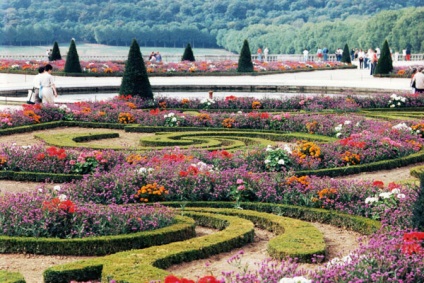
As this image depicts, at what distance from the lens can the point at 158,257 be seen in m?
7.72

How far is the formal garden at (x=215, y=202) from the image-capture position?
7219mm

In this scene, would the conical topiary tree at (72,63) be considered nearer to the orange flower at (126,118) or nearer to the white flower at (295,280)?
the orange flower at (126,118)

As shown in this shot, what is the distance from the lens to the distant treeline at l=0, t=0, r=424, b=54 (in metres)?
80.8

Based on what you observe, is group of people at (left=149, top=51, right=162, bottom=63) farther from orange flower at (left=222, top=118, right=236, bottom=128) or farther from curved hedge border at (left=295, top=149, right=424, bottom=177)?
curved hedge border at (left=295, top=149, right=424, bottom=177)

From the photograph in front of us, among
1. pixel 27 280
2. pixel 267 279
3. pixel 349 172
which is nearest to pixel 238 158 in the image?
pixel 349 172

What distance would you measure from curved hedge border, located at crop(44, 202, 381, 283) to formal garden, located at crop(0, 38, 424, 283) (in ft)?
0.04

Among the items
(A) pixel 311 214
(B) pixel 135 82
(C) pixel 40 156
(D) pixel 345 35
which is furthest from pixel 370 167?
(D) pixel 345 35

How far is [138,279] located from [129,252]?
975 mm

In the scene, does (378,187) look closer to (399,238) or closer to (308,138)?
Answer: (399,238)

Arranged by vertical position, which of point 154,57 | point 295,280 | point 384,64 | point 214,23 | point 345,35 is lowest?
point 345,35

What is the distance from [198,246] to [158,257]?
1.69ft

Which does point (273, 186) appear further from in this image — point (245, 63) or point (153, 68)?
point (245, 63)

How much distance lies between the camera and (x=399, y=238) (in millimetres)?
7441

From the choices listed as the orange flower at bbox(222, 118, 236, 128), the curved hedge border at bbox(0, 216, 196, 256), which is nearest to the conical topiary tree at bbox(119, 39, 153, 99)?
the orange flower at bbox(222, 118, 236, 128)
